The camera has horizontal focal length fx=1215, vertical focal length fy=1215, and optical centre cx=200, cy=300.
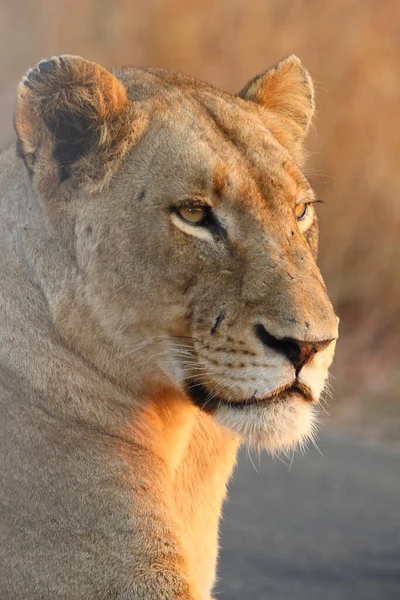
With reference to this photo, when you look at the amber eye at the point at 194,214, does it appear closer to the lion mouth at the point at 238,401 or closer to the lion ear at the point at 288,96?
the lion mouth at the point at 238,401

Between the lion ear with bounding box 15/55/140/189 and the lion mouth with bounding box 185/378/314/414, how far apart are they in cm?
62

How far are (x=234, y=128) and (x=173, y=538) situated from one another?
1171 millimetres

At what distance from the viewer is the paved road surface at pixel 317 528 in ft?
19.3

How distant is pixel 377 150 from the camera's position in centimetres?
992

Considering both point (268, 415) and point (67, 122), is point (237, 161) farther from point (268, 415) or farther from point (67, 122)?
point (268, 415)

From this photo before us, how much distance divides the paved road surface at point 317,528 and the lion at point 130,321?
8.25ft

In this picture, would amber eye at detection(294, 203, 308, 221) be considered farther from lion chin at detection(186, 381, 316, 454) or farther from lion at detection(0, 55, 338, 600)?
lion chin at detection(186, 381, 316, 454)

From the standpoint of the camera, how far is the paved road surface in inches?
231

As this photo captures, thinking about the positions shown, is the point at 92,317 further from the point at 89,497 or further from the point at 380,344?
the point at 380,344

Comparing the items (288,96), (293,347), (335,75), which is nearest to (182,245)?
(293,347)

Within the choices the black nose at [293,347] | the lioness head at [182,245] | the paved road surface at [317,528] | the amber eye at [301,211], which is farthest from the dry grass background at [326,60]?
the black nose at [293,347]

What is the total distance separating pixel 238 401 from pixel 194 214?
513mm

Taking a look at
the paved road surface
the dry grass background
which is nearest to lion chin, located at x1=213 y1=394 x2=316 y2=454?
the paved road surface

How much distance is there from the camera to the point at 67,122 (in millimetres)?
3354
